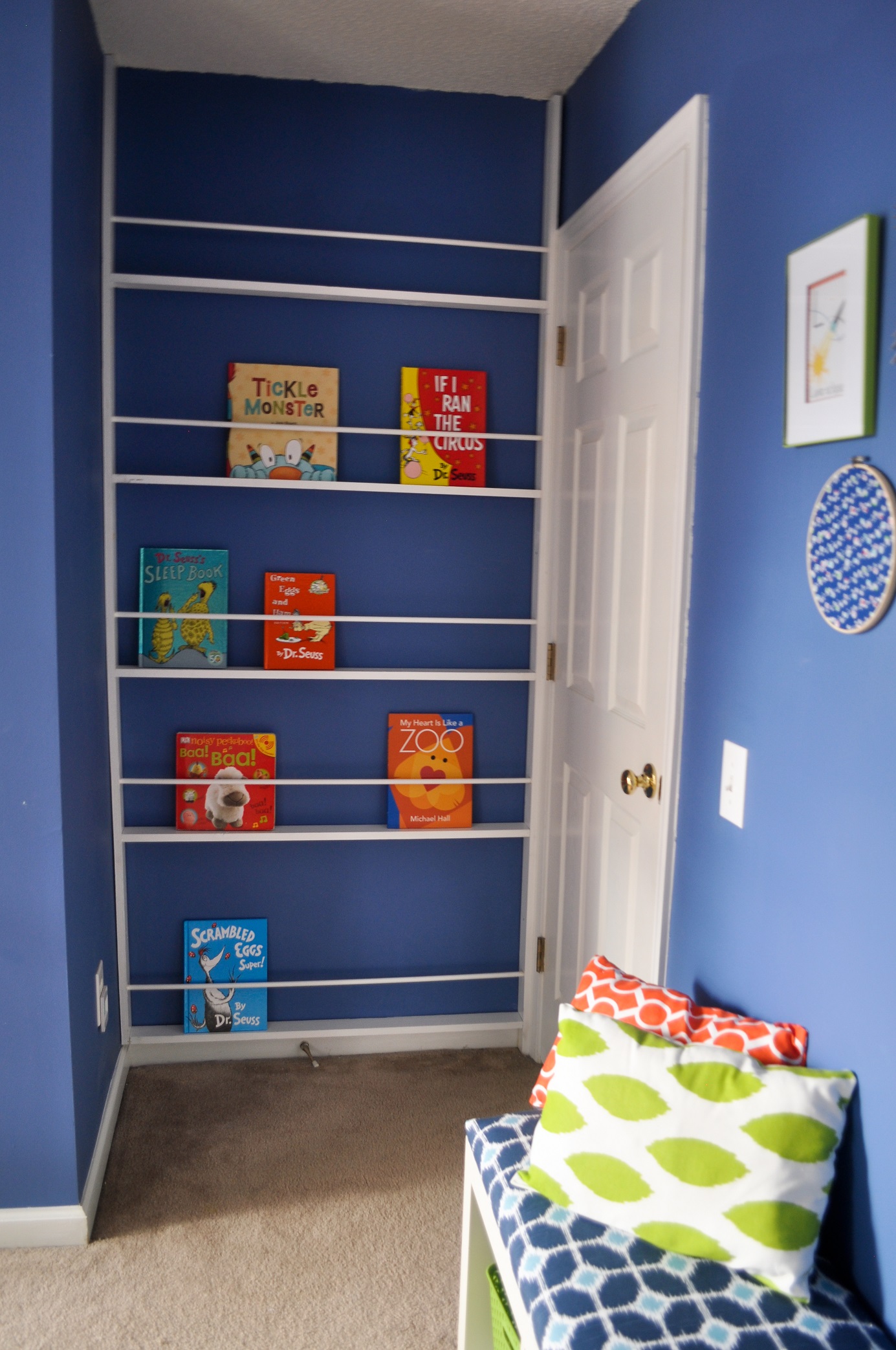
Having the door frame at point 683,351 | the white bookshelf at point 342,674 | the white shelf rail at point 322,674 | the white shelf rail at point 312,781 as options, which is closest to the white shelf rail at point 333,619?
the white bookshelf at point 342,674

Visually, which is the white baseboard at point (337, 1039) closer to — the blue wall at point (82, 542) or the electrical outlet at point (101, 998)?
the blue wall at point (82, 542)

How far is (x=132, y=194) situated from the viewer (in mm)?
2506

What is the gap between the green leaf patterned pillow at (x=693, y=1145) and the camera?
128 centimetres

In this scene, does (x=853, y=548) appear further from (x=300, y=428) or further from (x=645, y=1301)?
(x=300, y=428)

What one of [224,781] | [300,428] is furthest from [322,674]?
[300,428]

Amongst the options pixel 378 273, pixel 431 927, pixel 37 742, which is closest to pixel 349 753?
pixel 431 927

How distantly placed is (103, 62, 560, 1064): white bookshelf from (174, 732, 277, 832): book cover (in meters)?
0.05

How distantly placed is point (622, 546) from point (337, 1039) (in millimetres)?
1609

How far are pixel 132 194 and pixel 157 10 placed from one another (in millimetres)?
430

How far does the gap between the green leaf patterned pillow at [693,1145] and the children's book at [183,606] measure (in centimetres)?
148

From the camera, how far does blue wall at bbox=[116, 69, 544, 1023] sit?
8.34 ft

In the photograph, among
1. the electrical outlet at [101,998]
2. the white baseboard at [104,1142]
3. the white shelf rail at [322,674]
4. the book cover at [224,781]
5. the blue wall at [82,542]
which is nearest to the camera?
the blue wall at [82,542]

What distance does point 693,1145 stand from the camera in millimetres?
1334

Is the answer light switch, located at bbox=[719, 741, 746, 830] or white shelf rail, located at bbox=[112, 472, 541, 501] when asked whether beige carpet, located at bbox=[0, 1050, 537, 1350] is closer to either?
light switch, located at bbox=[719, 741, 746, 830]
